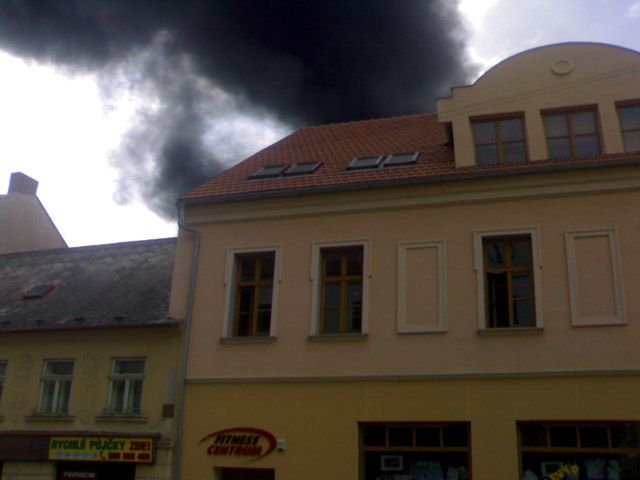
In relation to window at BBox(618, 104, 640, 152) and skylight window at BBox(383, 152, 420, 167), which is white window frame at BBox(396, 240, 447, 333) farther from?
window at BBox(618, 104, 640, 152)

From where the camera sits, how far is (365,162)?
18.6 metres

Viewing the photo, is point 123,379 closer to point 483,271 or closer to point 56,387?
point 56,387

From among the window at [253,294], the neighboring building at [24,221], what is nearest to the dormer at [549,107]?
the window at [253,294]

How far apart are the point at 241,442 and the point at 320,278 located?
394 cm

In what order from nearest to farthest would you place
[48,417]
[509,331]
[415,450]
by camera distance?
[509,331] → [415,450] → [48,417]

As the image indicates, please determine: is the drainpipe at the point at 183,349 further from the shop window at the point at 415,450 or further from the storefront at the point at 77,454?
the shop window at the point at 415,450

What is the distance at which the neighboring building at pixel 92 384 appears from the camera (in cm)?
1708

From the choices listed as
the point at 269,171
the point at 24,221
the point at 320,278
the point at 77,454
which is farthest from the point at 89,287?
the point at 24,221

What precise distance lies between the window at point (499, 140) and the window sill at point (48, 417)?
A: 1135 cm

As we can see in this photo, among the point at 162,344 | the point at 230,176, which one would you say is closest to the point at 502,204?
the point at 230,176

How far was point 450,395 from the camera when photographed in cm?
1502

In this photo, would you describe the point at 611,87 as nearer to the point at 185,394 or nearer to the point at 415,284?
the point at 415,284

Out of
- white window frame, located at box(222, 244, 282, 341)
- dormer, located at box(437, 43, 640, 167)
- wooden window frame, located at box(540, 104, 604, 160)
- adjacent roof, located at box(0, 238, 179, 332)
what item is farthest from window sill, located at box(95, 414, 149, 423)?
wooden window frame, located at box(540, 104, 604, 160)

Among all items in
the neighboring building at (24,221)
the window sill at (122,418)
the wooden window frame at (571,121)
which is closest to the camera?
the wooden window frame at (571,121)
